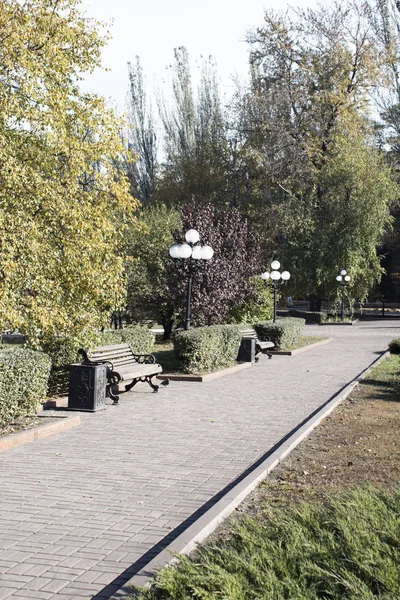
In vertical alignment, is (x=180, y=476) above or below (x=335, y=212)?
below

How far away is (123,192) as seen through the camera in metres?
12.1

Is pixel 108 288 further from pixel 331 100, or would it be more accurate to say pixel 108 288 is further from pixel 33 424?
pixel 331 100

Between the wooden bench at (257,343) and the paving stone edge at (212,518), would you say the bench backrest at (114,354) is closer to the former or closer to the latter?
the paving stone edge at (212,518)

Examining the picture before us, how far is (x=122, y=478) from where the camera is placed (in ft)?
22.6

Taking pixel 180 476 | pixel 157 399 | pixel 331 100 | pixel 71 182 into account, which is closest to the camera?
pixel 180 476

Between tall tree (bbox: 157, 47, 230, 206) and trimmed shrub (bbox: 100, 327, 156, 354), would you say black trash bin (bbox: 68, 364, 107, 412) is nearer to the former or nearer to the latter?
trimmed shrub (bbox: 100, 327, 156, 354)

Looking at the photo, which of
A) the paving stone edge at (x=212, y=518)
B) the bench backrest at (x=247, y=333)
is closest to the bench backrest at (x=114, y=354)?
the paving stone edge at (x=212, y=518)

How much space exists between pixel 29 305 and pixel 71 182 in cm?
202

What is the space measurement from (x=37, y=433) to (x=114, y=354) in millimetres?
3884

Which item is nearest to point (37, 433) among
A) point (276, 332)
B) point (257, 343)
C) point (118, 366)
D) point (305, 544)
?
point (118, 366)

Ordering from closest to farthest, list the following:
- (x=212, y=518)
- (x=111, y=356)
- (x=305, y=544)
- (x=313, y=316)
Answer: (x=305, y=544)
(x=212, y=518)
(x=111, y=356)
(x=313, y=316)

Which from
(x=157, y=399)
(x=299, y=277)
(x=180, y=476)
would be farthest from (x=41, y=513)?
(x=299, y=277)

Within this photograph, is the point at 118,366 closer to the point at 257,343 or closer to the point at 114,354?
the point at 114,354

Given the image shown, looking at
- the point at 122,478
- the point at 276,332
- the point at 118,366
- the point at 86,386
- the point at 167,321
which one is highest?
the point at 167,321
